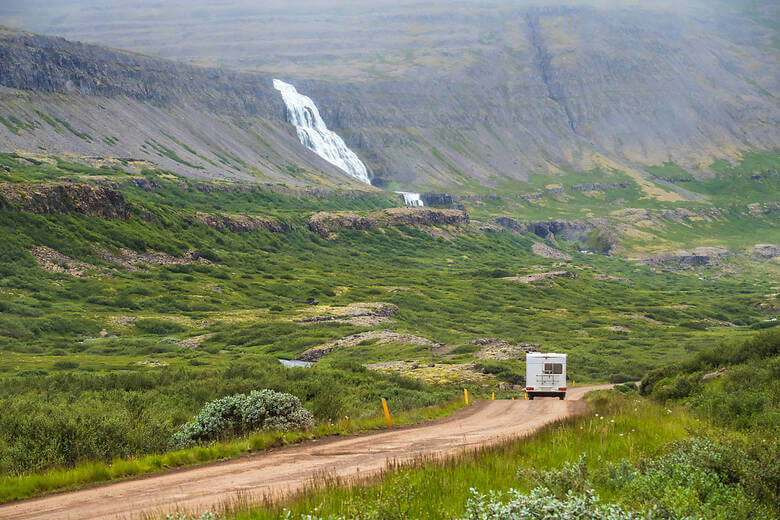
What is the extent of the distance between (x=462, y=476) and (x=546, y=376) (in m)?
38.2

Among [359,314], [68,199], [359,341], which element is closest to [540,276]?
[359,314]

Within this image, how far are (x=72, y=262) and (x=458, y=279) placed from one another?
93.0 metres

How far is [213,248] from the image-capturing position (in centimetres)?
16488

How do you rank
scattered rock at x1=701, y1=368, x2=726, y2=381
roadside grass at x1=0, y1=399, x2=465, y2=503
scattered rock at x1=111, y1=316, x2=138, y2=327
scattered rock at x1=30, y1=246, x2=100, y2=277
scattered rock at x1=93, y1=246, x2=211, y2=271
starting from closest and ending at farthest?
roadside grass at x1=0, y1=399, x2=465, y2=503 < scattered rock at x1=701, y1=368, x2=726, y2=381 < scattered rock at x1=111, y1=316, x2=138, y2=327 < scattered rock at x1=30, y1=246, x2=100, y2=277 < scattered rock at x1=93, y1=246, x2=211, y2=271

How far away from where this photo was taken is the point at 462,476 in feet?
39.2

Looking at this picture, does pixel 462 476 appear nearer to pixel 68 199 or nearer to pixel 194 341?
pixel 194 341

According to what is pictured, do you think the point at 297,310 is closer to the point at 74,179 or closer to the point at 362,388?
the point at 362,388

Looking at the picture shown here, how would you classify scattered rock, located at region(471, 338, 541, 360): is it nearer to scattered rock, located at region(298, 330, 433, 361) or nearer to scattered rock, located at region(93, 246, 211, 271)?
scattered rock, located at region(298, 330, 433, 361)

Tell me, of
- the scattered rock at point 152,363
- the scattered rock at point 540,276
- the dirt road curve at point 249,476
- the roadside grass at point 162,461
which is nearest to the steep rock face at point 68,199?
the scattered rock at point 152,363

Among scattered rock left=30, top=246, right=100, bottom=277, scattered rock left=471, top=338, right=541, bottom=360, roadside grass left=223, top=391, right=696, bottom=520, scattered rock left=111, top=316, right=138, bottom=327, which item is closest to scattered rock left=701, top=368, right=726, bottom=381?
roadside grass left=223, top=391, right=696, bottom=520

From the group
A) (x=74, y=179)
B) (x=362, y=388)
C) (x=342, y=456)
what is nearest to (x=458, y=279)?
(x=74, y=179)

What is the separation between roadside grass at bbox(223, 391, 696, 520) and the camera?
9.70 meters

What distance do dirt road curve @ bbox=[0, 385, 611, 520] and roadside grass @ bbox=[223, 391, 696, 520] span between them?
1.39m

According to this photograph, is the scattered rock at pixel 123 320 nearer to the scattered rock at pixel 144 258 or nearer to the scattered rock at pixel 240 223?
the scattered rock at pixel 144 258
